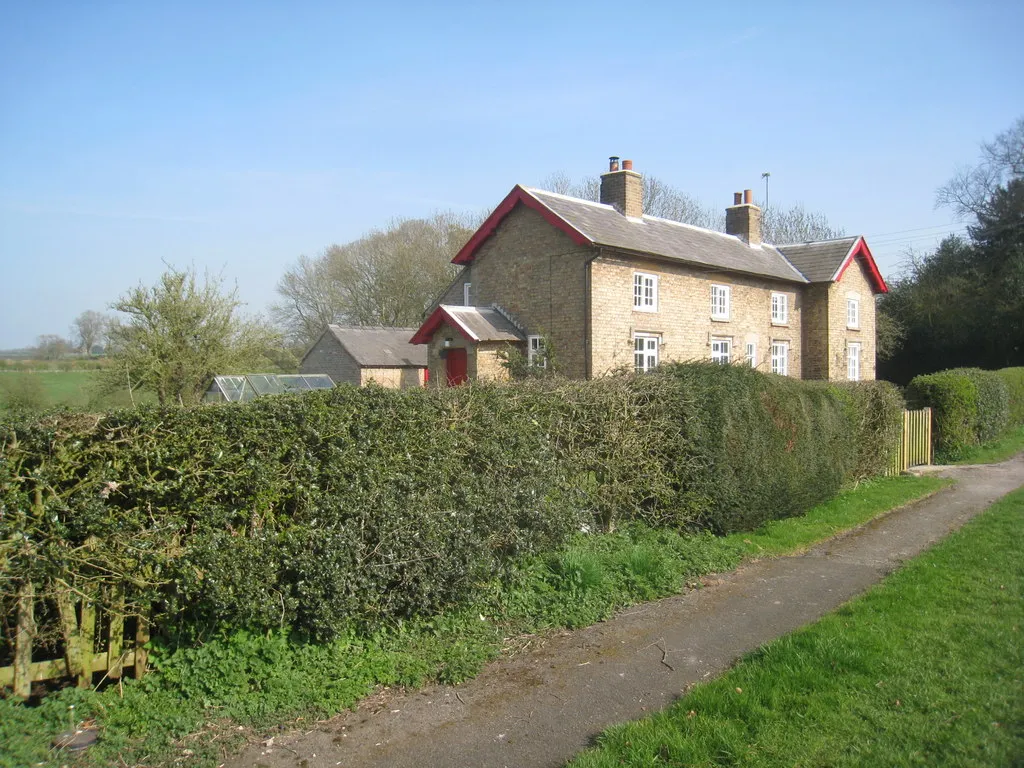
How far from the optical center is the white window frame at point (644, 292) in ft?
75.3

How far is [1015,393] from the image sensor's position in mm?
25812

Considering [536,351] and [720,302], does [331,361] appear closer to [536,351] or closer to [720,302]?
[536,351]

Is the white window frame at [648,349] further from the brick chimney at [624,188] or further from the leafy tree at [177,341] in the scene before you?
the leafy tree at [177,341]

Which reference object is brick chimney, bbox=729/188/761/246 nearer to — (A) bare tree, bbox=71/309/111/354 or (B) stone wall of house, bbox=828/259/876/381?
(B) stone wall of house, bbox=828/259/876/381

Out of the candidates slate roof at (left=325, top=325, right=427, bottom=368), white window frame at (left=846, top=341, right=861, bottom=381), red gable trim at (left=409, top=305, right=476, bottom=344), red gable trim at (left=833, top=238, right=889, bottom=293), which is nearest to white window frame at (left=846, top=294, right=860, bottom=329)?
white window frame at (left=846, top=341, right=861, bottom=381)

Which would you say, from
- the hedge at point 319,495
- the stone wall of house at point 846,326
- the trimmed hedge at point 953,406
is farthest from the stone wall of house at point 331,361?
the hedge at point 319,495

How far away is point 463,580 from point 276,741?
2.19 meters

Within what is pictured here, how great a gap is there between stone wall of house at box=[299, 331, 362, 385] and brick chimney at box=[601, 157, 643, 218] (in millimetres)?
19031

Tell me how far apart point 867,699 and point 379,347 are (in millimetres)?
39161

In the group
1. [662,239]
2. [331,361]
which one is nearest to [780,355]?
[662,239]

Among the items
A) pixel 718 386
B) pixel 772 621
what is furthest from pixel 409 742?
pixel 718 386

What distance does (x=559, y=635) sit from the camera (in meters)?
6.56

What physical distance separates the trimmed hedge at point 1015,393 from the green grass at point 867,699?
22363 millimetres

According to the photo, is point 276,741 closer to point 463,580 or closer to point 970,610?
point 463,580
